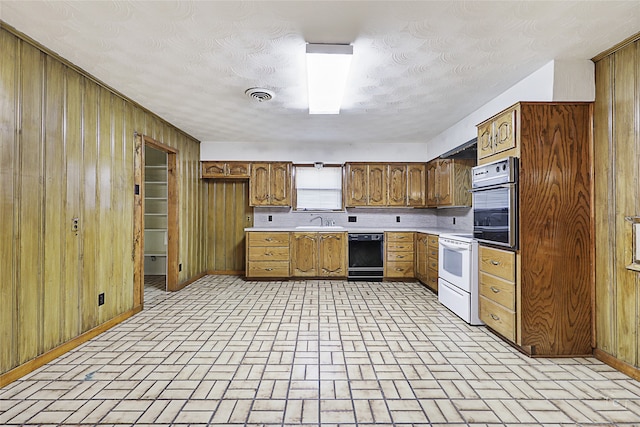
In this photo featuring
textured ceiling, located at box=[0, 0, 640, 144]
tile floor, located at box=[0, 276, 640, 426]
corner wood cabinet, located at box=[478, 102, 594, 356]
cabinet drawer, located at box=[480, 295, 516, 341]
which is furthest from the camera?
cabinet drawer, located at box=[480, 295, 516, 341]

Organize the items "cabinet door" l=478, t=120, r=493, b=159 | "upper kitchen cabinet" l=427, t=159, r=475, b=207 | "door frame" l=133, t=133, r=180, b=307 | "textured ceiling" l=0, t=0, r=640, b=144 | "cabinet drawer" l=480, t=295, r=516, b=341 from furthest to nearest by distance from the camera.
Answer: "upper kitchen cabinet" l=427, t=159, r=475, b=207
"door frame" l=133, t=133, r=180, b=307
"cabinet door" l=478, t=120, r=493, b=159
"cabinet drawer" l=480, t=295, r=516, b=341
"textured ceiling" l=0, t=0, r=640, b=144

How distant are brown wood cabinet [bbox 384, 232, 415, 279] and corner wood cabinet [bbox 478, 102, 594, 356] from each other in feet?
8.78

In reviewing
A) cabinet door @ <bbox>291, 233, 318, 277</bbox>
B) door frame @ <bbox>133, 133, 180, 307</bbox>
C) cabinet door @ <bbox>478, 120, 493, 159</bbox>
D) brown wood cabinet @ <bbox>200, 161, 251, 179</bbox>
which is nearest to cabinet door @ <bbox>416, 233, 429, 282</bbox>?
cabinet door @ <bbox>291, 233, 318, 277</bbox>

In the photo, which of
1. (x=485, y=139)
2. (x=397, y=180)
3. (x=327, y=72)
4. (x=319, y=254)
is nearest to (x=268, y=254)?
(x=319, y=254)

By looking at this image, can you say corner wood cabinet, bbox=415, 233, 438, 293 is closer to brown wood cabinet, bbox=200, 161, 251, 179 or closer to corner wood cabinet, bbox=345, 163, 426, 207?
corner wood cabinet, bbox=345, 163, 426, 207

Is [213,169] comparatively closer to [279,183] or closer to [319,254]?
[279,183]

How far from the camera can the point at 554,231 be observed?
2598 mm

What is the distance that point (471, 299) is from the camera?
3.28m

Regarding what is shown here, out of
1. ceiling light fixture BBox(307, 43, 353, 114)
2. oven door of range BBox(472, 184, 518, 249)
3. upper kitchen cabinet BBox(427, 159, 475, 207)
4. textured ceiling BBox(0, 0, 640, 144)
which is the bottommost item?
oven door of range BBox(472, 184, 518, 249)

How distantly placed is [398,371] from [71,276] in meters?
2.80

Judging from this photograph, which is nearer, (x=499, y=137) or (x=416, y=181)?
(x=499, y=137)

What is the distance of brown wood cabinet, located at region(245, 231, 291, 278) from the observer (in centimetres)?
534

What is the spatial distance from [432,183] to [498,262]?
2814mm

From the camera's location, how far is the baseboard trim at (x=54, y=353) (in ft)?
7.00
